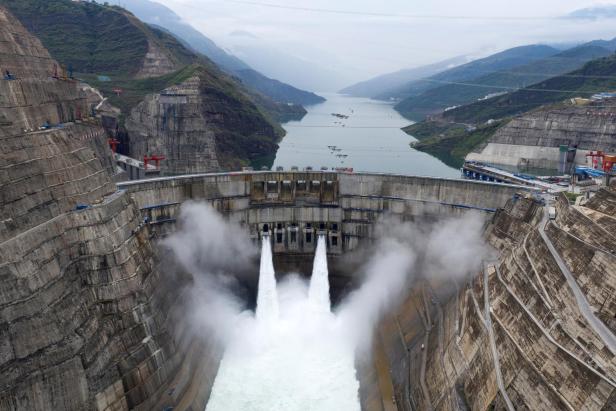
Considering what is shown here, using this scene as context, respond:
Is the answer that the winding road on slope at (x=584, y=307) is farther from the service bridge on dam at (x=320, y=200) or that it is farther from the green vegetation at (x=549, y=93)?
the green vegetation at (x=549, y=93)

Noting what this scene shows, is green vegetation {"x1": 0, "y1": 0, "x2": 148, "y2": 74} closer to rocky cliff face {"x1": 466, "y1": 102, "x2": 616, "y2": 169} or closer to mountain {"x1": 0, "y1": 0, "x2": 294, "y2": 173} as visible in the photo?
mountain {"x1": 0, "y1": 0, "x2": 294, "y2": 173}

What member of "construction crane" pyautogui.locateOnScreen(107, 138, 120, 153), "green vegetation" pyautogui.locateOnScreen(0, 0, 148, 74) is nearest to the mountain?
"green vegetation" pyautogui.locateOnScreen(0, 0, 148, 74)

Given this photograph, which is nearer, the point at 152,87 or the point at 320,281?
the point at 320,281

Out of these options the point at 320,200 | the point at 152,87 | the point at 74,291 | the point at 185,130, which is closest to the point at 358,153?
the point at 185,130

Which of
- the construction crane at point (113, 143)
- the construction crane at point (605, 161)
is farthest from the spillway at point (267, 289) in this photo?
the construction crane at point (113, 143)

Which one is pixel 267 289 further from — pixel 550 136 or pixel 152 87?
pixel 152 87

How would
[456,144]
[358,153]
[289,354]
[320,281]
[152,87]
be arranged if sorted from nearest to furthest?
[289,354] → [320,281] → [152,87] → [358,153] → [456,144]
